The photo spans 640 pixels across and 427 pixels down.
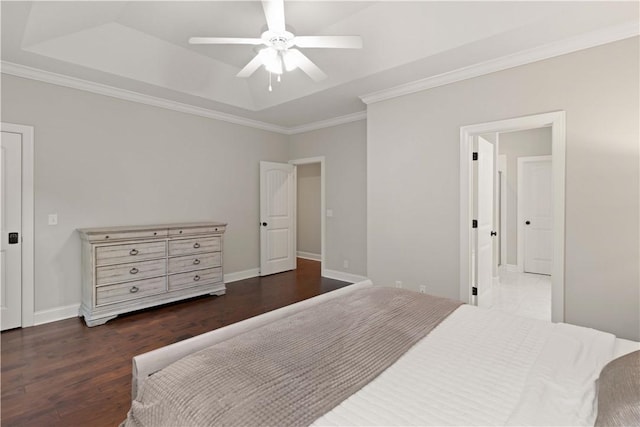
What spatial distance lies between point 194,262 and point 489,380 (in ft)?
12.4

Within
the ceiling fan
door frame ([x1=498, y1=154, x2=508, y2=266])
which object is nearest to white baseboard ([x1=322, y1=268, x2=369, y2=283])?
door frame ([x1=498, y1=154, x2=508, y2=266])

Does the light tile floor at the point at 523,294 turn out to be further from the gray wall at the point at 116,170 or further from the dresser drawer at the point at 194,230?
the gray wall at the point at 116,170

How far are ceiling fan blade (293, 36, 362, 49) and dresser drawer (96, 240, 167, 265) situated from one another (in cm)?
284

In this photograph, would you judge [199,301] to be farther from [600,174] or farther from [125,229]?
[600,174]

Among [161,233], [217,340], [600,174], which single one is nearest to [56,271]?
[161,233]

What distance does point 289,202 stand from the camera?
19.7 ft

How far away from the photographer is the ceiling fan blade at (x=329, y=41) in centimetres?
236

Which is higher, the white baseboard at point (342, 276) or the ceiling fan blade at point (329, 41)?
the ceiling fan blade at point (329, 41)

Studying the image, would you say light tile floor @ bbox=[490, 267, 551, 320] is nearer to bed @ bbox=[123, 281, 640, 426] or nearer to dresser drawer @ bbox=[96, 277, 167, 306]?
bed @ bbox=[123, 281, 640, 426]

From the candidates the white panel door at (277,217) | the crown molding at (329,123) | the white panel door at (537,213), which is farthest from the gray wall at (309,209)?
the white panel door at (537,213)

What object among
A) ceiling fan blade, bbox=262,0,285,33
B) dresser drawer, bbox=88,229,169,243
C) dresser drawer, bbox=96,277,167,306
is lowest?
dresser drawer, bbox=96,277,167,306

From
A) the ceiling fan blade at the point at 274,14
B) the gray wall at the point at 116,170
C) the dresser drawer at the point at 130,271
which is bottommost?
the dresser drawer at the point at 130,271

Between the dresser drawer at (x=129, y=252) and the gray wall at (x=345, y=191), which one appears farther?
the gray wall at (x=345, y=191)

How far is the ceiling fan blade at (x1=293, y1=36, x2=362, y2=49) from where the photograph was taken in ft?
7.75
